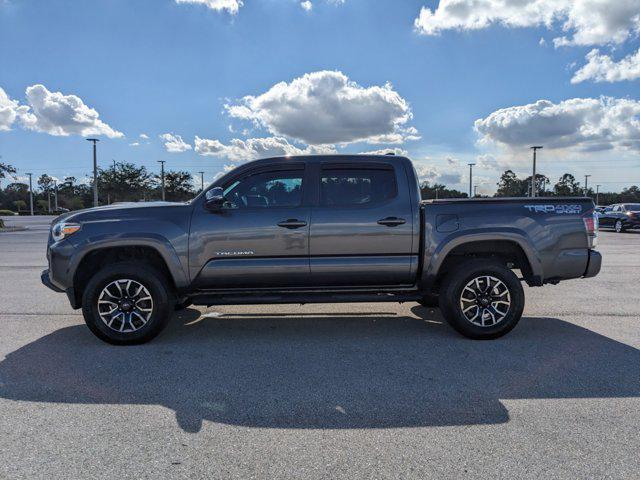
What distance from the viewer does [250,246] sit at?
16.2 ft

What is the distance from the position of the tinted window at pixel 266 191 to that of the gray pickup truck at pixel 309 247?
0.01 m

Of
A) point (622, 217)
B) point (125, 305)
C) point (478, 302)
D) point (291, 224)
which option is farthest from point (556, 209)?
point (622, 217)

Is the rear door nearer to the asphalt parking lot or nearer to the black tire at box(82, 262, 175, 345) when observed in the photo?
the asphalt parking lot

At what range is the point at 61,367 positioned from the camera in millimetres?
4277

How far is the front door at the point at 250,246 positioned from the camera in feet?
16.2

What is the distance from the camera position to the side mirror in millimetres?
4848

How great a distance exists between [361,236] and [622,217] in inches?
898

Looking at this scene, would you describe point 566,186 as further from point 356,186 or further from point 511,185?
point 356,186

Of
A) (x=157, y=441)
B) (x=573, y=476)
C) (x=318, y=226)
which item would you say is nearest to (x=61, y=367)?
(x=157, y=441)

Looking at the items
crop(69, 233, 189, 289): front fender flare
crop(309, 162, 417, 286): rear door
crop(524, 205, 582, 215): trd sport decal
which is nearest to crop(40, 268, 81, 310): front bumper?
crop(69, 233, 189, 289): front fender flare

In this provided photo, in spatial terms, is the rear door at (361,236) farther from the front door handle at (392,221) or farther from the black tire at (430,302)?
the black tire at (430,302)

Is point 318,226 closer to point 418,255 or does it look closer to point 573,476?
point 418,255

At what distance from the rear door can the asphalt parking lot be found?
704 mm

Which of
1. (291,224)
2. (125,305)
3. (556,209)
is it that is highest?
(556,209)
